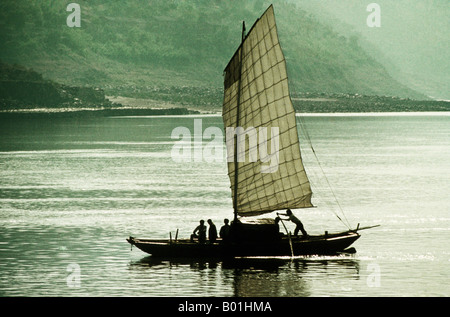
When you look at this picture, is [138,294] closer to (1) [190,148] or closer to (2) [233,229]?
(2) [233,229]

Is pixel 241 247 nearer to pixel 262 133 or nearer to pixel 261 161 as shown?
pixel 261 161

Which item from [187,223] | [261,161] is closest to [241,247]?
[261,161]

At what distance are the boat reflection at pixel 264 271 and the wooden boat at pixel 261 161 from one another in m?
0.43

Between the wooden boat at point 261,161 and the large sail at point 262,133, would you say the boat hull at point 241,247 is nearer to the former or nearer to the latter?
the wooden boat at point 261,161

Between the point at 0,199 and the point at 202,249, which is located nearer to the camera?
the point at 202,249

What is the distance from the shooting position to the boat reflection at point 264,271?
126 feet

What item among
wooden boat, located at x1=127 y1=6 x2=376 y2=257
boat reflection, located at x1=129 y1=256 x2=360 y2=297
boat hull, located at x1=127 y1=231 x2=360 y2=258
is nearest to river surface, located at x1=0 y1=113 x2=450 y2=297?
boat reflection, located at x1=129 y1=256 x2=360 y2=297

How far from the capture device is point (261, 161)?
44.5 m

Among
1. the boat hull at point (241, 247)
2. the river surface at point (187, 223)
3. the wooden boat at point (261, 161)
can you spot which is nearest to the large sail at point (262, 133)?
the wooden boat at point (261, 161)

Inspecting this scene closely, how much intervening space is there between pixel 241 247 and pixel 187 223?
55.8ft

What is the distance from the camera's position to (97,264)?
146ft

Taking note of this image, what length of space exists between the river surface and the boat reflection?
0.18ft
